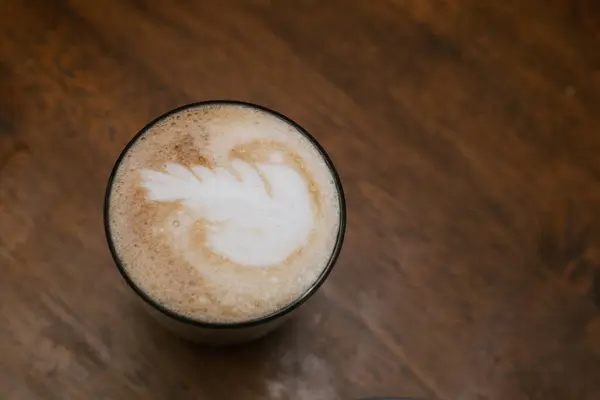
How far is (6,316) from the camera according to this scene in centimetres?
62

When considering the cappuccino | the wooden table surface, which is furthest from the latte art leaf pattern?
the wooden table surface

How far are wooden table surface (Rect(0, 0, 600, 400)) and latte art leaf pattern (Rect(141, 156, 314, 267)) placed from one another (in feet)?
0.41

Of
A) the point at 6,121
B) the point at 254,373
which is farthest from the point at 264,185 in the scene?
the point at 6,121

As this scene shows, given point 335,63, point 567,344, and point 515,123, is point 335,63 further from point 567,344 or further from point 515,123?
point 567,344

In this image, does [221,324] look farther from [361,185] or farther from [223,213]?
[361,185]

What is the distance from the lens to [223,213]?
0.54 meters

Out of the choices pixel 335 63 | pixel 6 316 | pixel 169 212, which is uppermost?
pixel 335 63

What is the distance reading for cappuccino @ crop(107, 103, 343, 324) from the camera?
518mm

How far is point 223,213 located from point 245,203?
2 centimetres

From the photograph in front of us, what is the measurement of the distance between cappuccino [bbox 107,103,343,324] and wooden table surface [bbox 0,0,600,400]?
121 millimetres

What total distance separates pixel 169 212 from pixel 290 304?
0.11 metres

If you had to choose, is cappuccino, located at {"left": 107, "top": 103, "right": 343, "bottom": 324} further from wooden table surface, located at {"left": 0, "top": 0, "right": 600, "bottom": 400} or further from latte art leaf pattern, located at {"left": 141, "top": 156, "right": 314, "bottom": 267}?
wooden table surface, located at {"left": 0, "top": 0, "right": 600, "bottom": 400}

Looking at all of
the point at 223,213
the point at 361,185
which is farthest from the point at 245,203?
the point at 361,185

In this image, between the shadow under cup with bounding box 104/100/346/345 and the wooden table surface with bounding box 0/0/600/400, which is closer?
the shadow under cup with bounding box 104/100/346/345
